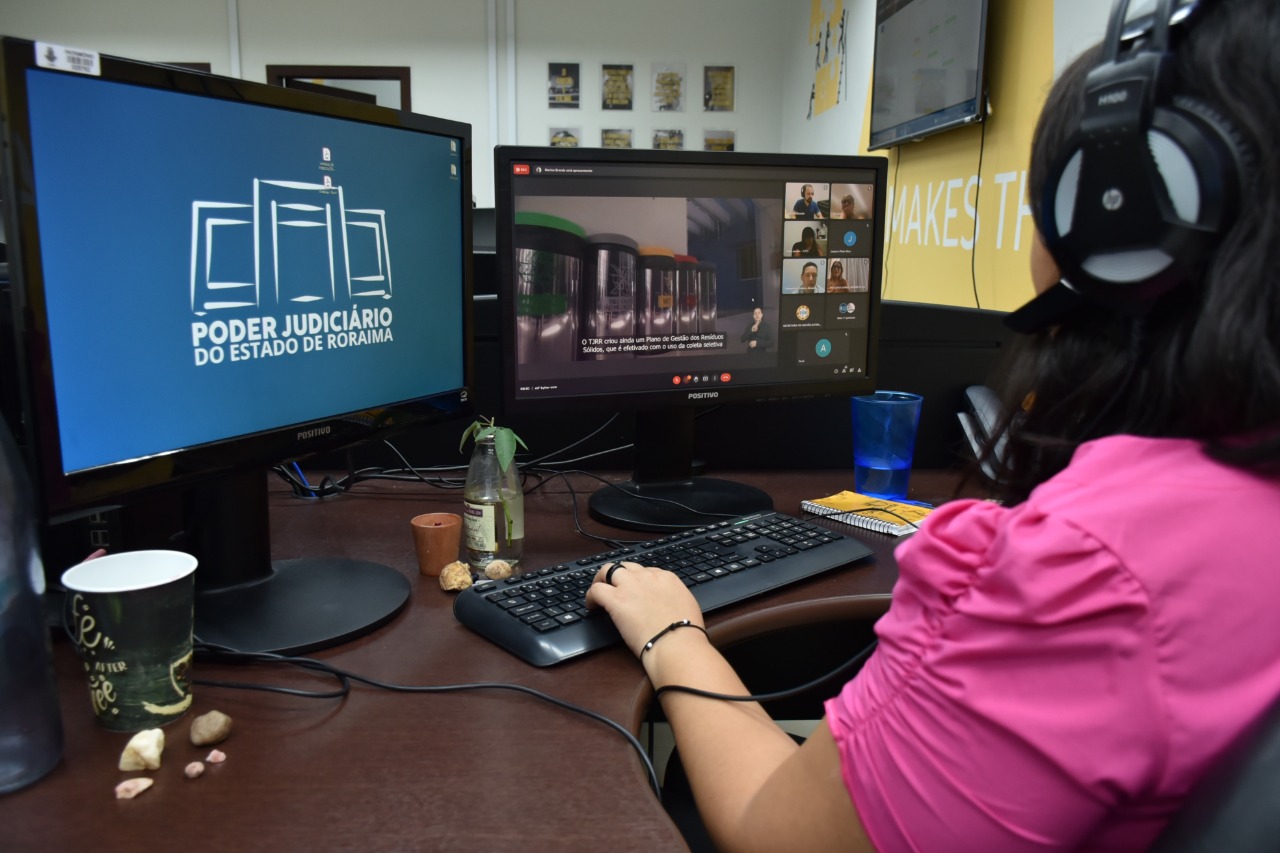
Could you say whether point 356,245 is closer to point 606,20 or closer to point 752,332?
point 752,332

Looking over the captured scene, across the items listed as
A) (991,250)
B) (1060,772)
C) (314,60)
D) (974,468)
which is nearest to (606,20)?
(314,60)

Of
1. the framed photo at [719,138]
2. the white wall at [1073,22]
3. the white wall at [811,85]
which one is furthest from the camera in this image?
the framed photo at [719,138]

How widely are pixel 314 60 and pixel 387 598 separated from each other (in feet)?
15.0

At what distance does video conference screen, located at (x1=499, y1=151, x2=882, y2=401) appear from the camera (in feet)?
3.87

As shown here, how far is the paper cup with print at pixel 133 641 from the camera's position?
64cm

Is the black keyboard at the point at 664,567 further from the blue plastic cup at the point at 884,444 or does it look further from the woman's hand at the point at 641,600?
the blue plastic cup at the point at 884,444

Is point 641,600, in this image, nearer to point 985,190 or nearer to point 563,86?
point 985,190

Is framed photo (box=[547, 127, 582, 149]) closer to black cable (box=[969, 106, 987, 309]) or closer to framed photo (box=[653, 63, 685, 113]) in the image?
framed photo (box=[653, 63, 685, 113])

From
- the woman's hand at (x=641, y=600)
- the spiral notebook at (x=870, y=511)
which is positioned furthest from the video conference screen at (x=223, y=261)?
the spiral notebook at (x=870, y=511)

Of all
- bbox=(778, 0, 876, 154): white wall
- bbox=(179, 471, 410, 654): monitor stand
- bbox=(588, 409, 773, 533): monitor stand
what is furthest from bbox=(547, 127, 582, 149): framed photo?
bbox=(179, 471, 410, 654): monitor stand

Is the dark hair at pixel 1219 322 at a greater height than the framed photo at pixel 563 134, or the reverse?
the framed photo at pixel 563 134

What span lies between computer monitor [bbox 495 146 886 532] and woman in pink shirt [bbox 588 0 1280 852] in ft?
2.25

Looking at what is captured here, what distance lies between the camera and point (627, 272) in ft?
3.99

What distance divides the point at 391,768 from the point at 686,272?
31.3 inches
